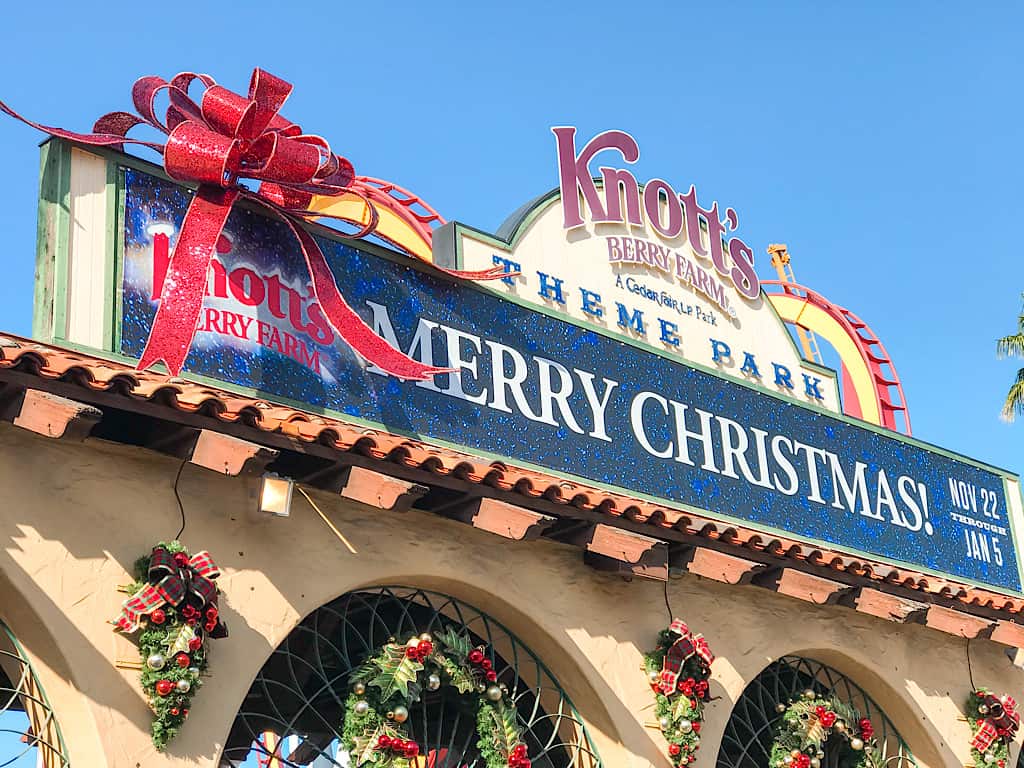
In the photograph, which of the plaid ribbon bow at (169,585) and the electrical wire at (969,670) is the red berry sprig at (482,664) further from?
the electrical wire at (969,670)

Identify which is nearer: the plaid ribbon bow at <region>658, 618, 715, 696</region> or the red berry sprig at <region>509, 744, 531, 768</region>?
the red berry sprig at <region>509, 744, 531, 768</region>

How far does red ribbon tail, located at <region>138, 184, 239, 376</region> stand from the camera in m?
8.32

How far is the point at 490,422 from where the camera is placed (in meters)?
10.3

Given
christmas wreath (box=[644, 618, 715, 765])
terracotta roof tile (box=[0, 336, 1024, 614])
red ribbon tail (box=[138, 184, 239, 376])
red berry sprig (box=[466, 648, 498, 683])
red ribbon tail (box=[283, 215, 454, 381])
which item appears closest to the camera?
terracotta roof tile (box=[0, 336, 1024, 614])

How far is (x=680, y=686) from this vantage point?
9.95 meters

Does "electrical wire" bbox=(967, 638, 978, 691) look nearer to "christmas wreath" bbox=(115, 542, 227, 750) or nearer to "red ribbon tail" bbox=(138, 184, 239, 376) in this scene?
"christmas wreath" bbox=(115, 542, 227, 750)

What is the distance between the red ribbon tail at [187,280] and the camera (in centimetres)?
832

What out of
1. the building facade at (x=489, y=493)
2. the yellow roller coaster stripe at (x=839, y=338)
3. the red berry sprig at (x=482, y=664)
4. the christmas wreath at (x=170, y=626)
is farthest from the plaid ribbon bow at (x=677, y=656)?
the yellow roller coaster stripe at (x=839, y=338)

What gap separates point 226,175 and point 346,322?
1199 mm

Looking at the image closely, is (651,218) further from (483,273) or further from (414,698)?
(414,698)

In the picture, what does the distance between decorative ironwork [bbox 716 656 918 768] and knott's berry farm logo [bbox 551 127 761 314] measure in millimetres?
3269

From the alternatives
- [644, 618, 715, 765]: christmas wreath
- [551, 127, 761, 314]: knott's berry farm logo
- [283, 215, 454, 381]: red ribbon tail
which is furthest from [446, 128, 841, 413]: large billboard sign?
[644, 618, 715, 765]: christmas wreath

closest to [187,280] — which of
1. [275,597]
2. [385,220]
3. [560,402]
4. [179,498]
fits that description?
[179,498]

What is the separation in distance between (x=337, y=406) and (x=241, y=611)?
176 cm
